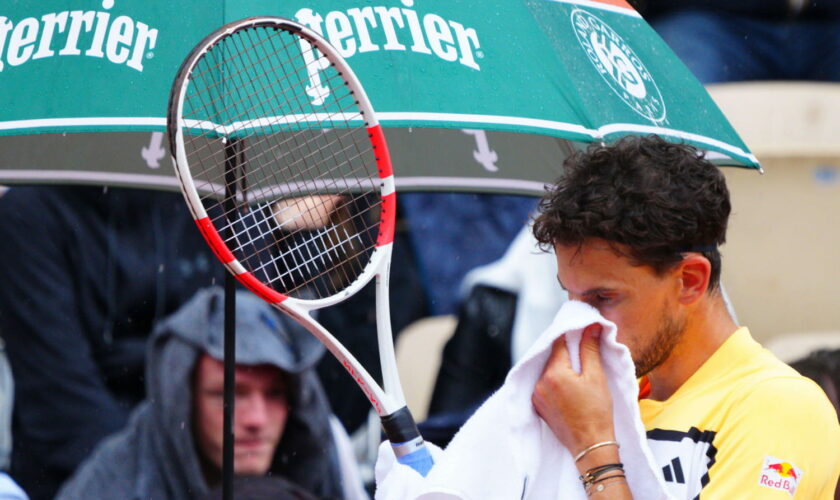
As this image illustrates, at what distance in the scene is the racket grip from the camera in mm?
2029

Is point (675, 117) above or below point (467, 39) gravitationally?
below

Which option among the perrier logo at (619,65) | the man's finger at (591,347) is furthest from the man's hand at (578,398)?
the perrier logo at (619,65)

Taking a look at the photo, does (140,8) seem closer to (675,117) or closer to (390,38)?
(390,38)

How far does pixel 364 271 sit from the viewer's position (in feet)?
7.74

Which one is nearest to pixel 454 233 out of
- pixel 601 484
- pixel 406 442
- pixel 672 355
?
pixel 406 442

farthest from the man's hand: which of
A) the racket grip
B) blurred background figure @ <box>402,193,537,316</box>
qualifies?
blurred background figure @ <box>402,193,537,316</box>

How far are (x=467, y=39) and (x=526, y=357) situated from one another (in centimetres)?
103

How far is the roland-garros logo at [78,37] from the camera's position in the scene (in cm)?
238

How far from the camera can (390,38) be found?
2.48 m

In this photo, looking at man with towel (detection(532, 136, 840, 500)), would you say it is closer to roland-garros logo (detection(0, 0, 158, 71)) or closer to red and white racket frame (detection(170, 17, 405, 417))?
red and white racket frame (detection(170, 17, 405, 417))

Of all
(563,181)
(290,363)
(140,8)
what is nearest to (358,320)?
(290,363)

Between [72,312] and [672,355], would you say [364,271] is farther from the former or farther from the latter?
[72,312]

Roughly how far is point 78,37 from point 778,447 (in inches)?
67.8

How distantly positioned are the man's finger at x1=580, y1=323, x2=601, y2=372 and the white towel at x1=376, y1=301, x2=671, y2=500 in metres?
0.01
